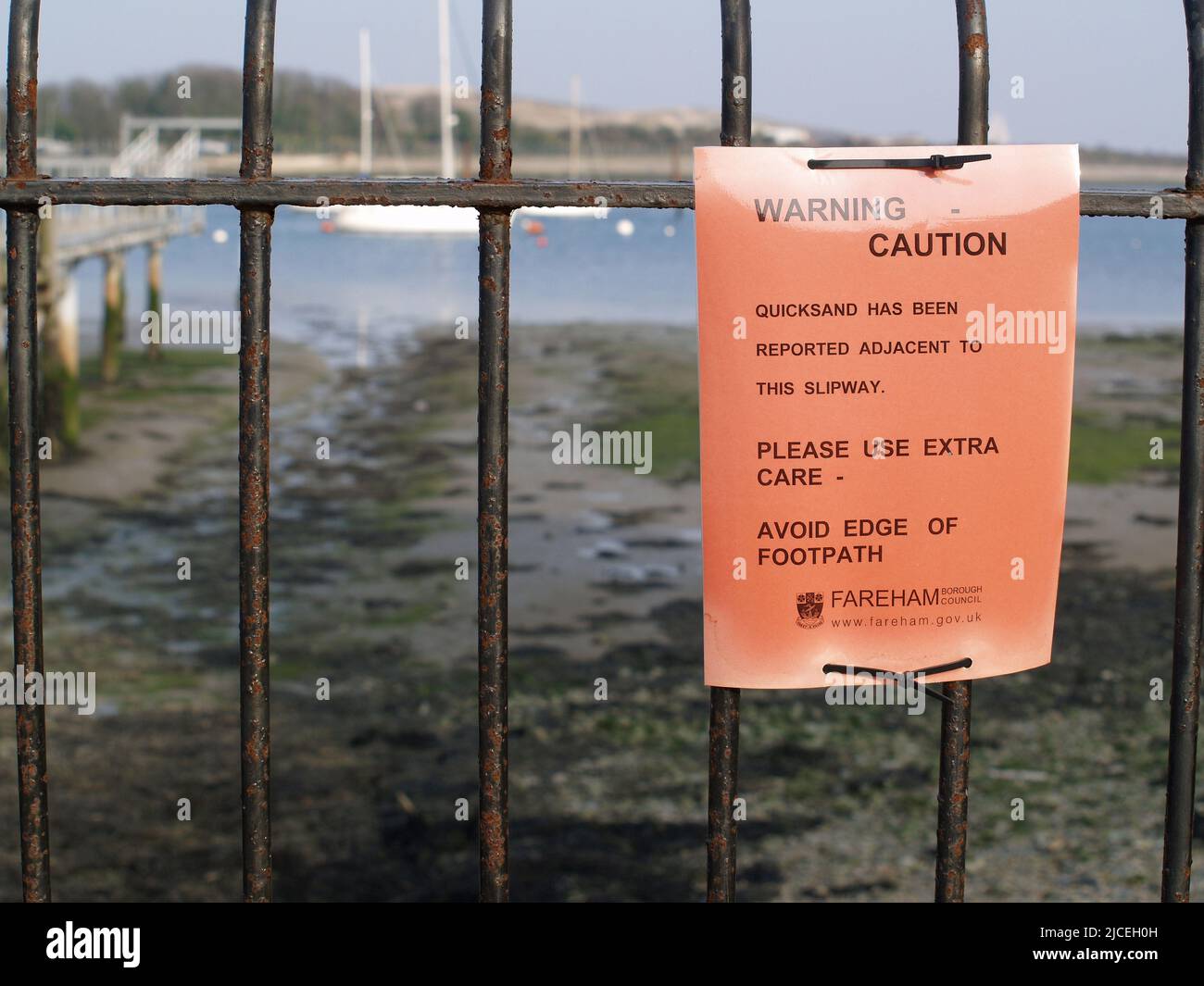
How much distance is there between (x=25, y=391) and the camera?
2451 mm

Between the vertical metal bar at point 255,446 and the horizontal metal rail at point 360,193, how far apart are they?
0.06 metres

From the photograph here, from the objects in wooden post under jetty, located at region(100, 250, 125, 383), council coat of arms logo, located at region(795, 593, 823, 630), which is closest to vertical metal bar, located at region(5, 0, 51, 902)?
council coat of arms logo, located at region(795, 593, 823, 630)

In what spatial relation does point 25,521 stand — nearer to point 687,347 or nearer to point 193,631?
point 193,631

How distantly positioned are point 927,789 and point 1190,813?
716 centimetres

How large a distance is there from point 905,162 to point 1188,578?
946 mm

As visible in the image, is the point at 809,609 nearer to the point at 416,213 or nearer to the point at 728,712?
the point at 728,712

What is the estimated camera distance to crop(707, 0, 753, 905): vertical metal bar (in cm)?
236

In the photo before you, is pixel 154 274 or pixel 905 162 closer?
pixel 905 162

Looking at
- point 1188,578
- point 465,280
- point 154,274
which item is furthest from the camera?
point 465,280

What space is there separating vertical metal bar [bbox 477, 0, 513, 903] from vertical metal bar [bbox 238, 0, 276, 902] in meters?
0.37

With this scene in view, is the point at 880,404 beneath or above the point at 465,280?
beneath

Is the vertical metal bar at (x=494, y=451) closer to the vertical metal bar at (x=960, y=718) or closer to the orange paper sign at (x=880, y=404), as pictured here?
the orange paper sign at (x=880, y=404)

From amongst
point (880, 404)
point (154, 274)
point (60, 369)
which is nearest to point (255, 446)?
point (880, 404)
